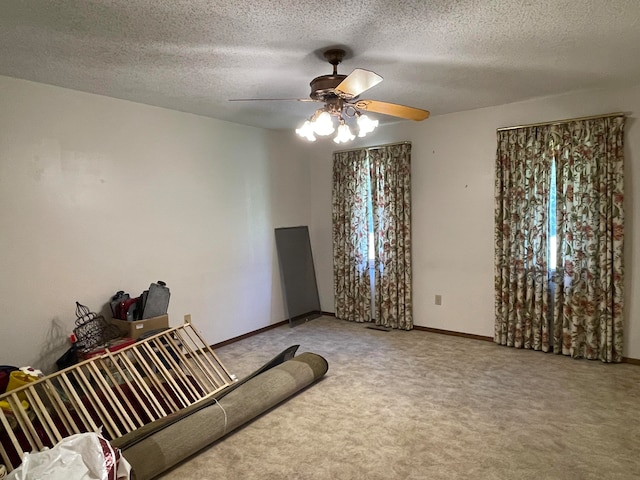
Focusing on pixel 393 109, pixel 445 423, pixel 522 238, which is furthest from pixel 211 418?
pixel 522 238

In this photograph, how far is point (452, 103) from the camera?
4008 mm

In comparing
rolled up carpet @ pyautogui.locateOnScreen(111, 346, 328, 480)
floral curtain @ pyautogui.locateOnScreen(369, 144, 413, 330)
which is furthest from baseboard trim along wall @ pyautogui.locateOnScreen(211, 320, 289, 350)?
rolled up carpet @ pyautogui.locateOnScreen(111, 346, 328, 480)

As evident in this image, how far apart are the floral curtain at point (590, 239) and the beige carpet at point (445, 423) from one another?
269mm

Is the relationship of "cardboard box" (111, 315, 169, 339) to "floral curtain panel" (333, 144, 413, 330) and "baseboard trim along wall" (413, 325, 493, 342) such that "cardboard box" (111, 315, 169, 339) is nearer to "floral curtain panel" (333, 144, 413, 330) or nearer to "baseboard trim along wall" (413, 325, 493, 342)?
"floral curtain panel" (333, 144, 413, 330)

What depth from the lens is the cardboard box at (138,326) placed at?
131 inches

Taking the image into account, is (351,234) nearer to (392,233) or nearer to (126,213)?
(392,233)

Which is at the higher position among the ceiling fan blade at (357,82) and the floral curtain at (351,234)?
the ceiling fan blade at (357,82)

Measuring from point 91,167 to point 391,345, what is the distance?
3235mm

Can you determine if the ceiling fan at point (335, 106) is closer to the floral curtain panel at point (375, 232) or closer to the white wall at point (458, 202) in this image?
the white wall at point (458, 202)

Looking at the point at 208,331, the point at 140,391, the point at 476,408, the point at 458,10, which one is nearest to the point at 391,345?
the point at 476,408

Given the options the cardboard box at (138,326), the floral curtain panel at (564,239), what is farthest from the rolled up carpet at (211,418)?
the floral curtain panel at (564,239)

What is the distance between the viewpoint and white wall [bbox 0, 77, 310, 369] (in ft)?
9.92

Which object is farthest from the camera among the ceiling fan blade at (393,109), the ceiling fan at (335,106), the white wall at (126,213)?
the white wall at (126,213)

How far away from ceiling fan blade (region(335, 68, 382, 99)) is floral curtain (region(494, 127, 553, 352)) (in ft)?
7.71
